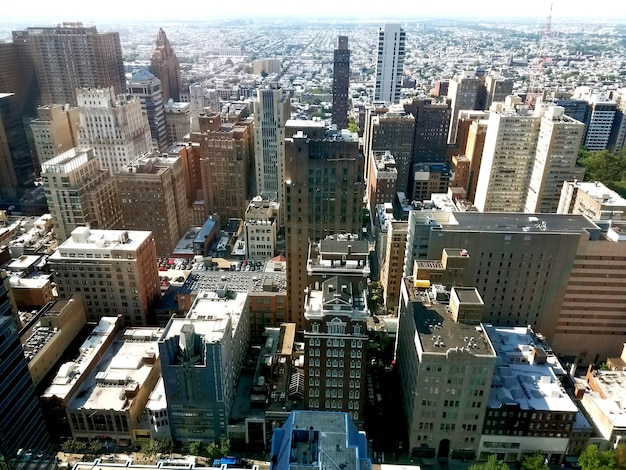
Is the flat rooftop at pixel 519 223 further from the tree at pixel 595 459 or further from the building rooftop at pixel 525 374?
the tree at pixel 595 459

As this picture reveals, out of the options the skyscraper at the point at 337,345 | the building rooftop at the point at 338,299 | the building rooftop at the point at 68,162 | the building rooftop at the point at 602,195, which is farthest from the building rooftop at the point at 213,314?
the building rooftop at the point at 602,195

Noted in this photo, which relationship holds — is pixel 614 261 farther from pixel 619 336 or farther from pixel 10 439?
pixel 10 439

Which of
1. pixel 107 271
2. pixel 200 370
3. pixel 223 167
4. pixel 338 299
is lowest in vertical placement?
pixel 200 370

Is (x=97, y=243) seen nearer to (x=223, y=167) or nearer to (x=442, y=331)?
(x=223, y=167)

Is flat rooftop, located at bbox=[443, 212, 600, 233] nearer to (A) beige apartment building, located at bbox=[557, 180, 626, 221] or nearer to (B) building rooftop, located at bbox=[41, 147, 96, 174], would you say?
(A) beige apartment building, located at bbox=[557, 180, 626, 221]

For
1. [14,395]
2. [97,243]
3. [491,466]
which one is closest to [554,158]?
[491,466]

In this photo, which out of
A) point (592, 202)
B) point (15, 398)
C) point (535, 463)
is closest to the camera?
point (15, 398)

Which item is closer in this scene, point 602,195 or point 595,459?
point 595,459

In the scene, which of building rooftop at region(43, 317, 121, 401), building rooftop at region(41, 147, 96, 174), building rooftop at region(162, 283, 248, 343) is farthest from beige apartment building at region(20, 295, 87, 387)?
building rooftop at region(41, 147, 96, 174)
